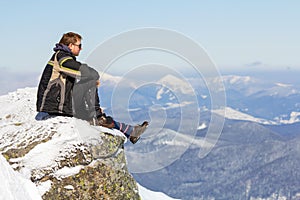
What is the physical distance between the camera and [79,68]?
1181cm

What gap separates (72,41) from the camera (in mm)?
12039

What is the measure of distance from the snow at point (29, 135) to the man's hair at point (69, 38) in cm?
251

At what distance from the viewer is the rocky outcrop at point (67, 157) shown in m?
11.3

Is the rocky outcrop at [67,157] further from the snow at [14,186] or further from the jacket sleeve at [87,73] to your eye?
the jacket sleeve at [87,73]

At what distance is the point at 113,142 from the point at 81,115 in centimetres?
→ 148

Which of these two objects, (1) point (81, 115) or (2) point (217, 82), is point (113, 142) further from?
(2) point (217, 82)

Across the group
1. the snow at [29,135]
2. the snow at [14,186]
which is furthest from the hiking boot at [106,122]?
the snow at [14,186]

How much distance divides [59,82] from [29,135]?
1.91 m

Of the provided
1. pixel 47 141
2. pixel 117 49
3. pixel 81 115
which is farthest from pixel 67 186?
pixel 117 49

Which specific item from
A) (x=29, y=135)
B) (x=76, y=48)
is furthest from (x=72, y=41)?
(x=29, y=135)

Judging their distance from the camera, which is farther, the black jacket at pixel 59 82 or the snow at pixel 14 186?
the black jacket at pixel 59 82

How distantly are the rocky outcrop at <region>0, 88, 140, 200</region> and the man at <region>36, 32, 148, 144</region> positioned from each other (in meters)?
0.39

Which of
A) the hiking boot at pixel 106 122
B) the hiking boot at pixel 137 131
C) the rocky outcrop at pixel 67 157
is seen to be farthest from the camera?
the hiking boot at pixel 137 131

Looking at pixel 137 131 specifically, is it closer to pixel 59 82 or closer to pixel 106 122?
pixel 106 122
